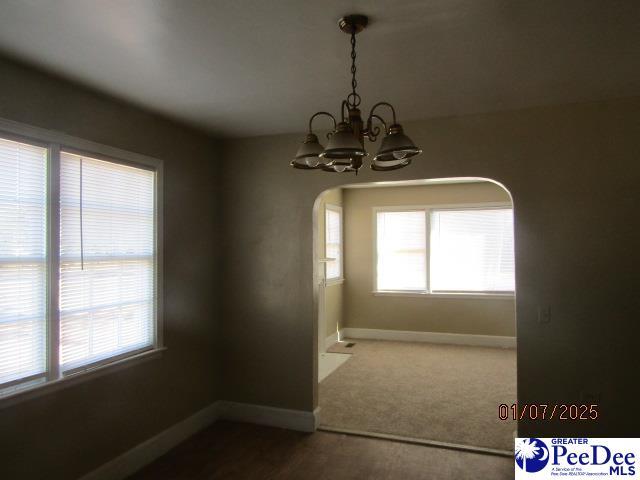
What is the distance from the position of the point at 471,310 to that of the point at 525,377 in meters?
3.57

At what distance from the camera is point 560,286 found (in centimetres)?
317

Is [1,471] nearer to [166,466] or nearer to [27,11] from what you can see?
[166,466]

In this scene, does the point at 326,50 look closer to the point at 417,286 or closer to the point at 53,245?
the point at 53,245

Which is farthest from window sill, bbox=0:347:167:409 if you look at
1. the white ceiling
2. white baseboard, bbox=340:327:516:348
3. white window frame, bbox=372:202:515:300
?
white window frame, bbox=372:202:515:300

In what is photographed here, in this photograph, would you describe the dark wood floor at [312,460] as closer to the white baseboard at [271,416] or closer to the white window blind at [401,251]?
the white baseboard at [271,416]

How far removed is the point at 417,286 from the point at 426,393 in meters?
2.62

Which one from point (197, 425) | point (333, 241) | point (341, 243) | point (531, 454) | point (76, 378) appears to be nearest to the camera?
point (76, 378)

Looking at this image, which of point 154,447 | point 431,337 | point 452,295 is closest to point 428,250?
point 452,295

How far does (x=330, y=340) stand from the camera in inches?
268


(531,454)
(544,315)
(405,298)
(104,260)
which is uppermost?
(104,260)

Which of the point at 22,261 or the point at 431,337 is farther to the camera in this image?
the point at 431,337

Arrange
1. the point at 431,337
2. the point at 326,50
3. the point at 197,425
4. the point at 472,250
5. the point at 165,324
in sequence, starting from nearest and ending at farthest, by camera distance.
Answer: the point at 326,50 → the point at 165,324 → the point at 197,425 → the point at 472,250 → the point at 431,337

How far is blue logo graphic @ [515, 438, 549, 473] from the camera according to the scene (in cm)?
302

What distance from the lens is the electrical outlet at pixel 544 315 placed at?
319 centimetres
